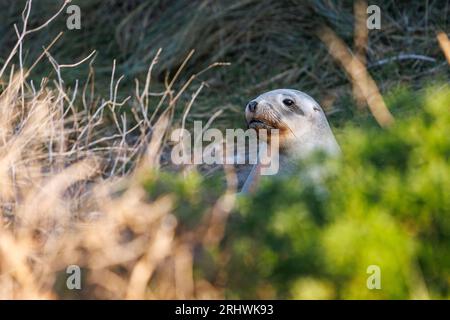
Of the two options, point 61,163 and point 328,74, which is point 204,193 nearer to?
point 61,163

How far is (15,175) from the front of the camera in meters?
6.16

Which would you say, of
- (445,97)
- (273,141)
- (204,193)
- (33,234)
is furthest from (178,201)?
(273,141)

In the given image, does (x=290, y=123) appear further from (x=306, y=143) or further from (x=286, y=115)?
(x=306, y=143)

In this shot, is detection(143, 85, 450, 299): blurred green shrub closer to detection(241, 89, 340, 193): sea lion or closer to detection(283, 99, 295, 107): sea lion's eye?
detection(241, 89, 340, 193): sea lion

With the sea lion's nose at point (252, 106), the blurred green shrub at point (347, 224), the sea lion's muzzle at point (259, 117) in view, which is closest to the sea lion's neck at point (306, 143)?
the sea lion's muzzle at point (259, 117)

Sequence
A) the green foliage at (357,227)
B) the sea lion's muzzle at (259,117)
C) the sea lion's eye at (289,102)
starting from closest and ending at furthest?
the green foliage at (357,227) < the sea lion's muzzle at (259,117) < the sea lion's eye at (289,102)

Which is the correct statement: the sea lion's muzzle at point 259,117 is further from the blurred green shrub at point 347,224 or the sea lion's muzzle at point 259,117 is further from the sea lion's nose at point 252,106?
the blurred green shrub at point 347,224

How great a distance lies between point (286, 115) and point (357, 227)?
2624 millimetres

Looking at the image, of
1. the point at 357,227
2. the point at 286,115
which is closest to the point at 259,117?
the point at 286,115

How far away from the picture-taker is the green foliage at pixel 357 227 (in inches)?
180

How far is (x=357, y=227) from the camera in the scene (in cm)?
465

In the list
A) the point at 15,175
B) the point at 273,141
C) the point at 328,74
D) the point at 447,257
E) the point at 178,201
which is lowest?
the point at 447,257

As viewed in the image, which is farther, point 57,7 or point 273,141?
point 57,7

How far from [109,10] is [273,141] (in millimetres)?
4805
